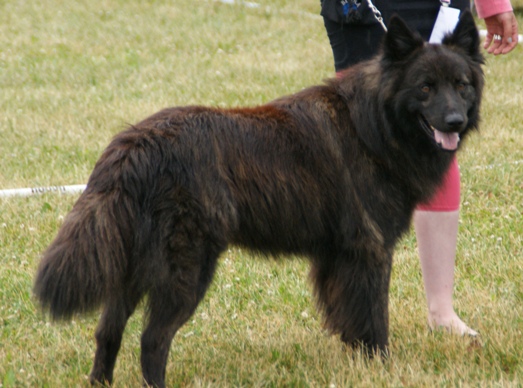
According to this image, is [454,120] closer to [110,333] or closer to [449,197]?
[449,197]

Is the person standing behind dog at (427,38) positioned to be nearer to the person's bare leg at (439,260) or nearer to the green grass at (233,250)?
the person's bare leg at (439,260)

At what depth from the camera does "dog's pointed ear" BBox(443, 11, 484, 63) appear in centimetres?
359

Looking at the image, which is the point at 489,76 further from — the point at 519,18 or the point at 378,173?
the point at 378,173

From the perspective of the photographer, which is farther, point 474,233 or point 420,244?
point 474,233

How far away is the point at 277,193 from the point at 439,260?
123cm

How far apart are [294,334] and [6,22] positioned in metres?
12.6

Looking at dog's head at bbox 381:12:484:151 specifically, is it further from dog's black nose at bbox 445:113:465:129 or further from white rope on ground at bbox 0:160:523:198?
white rope on ground at bbox 0:160:523:198

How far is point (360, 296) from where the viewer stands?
3.66 m

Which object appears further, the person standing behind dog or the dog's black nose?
the person standing behind dog

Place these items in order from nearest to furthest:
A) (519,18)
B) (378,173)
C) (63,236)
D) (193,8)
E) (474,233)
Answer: (63,236)
(378,173)
(474,233)
(519,18)
(193,8)

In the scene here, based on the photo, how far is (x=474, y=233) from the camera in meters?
5.53

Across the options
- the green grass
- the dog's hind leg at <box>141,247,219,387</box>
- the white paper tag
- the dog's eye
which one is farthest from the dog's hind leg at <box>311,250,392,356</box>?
the white paper tag

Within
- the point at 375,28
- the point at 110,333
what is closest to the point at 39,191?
the point at 110,333

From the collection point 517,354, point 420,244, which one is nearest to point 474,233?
point 420,244
